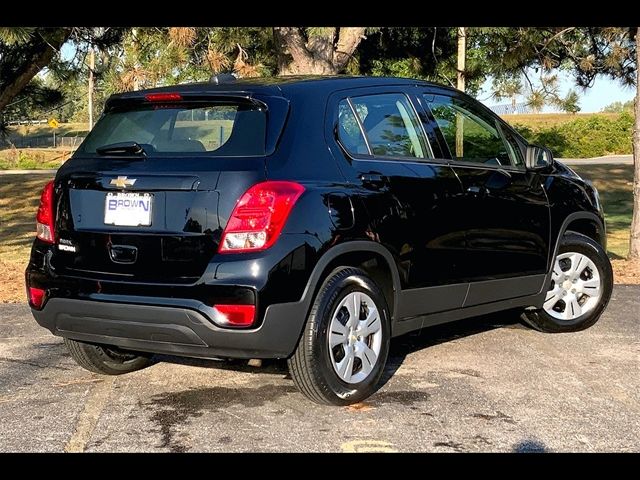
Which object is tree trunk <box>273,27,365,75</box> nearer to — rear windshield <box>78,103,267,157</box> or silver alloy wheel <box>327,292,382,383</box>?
rear windshield <box>78,103,267,157</box>

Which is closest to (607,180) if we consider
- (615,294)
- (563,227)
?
(615,294)

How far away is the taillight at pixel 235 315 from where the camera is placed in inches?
177

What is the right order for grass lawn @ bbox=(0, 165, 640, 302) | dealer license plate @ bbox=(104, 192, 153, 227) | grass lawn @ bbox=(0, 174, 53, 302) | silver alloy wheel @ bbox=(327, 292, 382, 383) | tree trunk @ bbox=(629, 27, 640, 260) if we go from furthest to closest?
tree trunk @ bbox=(629, 27, 640, 260)
grass lawn @ bbox=(0, 165, 640, 302)
grass lawn @ bbox=(0, 174, 53, 302)
silver alloy wheel @ bbox=(327, 292, 382, 383)
dealer license plate @ bbox=(104, 192, 153, 227)

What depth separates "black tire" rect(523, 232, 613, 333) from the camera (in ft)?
22.4

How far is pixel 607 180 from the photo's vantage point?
2588cm

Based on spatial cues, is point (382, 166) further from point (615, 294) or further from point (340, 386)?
point (615, 294)

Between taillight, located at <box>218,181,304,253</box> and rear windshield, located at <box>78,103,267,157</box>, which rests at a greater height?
rear windshield, located at <box>78,103,267,157</box>

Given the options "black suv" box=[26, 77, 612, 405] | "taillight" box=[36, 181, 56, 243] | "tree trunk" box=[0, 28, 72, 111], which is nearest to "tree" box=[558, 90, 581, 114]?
"tree trunk" box=[0, 28, 72, 111]

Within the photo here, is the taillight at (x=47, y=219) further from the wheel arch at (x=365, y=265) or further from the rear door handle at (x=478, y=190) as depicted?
the rear door handle at (x=478, y=190)

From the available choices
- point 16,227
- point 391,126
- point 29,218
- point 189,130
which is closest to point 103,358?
point 189,130
